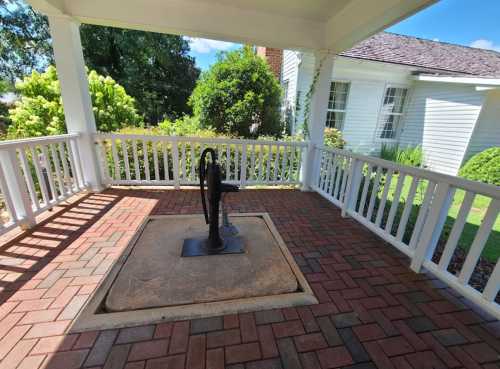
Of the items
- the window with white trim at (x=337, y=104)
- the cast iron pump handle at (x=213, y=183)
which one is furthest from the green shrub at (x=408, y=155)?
the cast iron pump handle at (x=213, y=183)

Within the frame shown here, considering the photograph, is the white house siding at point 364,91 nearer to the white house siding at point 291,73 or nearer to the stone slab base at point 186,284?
the white house siding at point 291,73

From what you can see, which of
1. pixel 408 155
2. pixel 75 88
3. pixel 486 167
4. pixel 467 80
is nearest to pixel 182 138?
pixel 75 88

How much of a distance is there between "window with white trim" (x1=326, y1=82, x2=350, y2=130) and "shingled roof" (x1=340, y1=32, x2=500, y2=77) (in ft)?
2.75

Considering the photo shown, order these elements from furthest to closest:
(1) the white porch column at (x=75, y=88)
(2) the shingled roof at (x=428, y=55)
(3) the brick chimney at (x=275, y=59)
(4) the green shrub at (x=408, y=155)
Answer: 1. (3) the brick chimney at (x=275, y=59)
2. (4) the green shrub at (x=408, y=155)
3. (2) the shingled roof at (x=428, y=55)
4. (1) the white porch column at (x=75, y=88)

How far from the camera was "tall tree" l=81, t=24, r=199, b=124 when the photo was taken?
1136 centimetres

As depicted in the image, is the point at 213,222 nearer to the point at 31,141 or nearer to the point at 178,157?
the point at 178,157

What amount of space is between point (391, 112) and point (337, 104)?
1.97 meters

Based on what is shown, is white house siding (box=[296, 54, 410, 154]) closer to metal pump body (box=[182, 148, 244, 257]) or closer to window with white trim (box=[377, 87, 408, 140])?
window with white trim (box=[377, 87, 408, 140])

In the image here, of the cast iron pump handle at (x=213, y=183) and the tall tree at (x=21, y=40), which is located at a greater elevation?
the tall tree at (x=21, y=40)

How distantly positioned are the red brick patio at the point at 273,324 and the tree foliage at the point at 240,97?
4.77m

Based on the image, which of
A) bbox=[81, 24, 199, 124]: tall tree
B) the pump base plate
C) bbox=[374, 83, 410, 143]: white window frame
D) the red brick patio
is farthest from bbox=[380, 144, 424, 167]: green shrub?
bbox=[81, 24, 199, 124]: tall tree

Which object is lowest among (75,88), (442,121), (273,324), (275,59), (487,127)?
(273,324)

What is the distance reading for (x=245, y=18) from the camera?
321cm

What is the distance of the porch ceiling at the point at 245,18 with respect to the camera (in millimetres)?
2850
